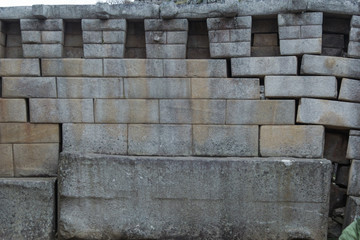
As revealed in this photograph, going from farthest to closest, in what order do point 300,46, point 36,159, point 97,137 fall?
point 36,159
point 97,137
point 300,46

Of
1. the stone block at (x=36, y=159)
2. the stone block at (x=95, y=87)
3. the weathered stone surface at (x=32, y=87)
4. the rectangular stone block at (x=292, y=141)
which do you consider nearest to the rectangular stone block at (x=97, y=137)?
the stone block at (x=36, y=159)

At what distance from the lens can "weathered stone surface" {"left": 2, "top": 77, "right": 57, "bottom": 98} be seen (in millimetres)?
4824

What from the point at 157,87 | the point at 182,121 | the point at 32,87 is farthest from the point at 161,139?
the point at 32,87

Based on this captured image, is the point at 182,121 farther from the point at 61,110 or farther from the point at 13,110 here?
the point at 13,110

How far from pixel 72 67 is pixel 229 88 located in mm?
2254

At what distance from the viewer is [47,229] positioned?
15.7 ft

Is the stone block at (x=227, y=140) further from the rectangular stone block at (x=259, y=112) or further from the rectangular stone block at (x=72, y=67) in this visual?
the rectangular stone block at (x=72, y=67)

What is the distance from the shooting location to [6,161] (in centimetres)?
494

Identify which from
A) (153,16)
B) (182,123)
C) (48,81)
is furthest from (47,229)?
(153,16)

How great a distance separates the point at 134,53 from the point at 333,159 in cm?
332

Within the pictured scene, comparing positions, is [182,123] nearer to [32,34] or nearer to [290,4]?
[290,4]

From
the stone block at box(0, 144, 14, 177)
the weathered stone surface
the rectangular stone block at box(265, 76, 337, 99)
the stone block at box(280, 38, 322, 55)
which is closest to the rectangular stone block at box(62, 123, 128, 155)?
the weathered stone surface

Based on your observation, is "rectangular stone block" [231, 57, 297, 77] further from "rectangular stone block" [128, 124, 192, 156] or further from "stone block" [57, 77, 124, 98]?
"stone block" [57, 77, 124, 98]

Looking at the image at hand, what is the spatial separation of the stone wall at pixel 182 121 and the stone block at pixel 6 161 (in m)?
0.02
